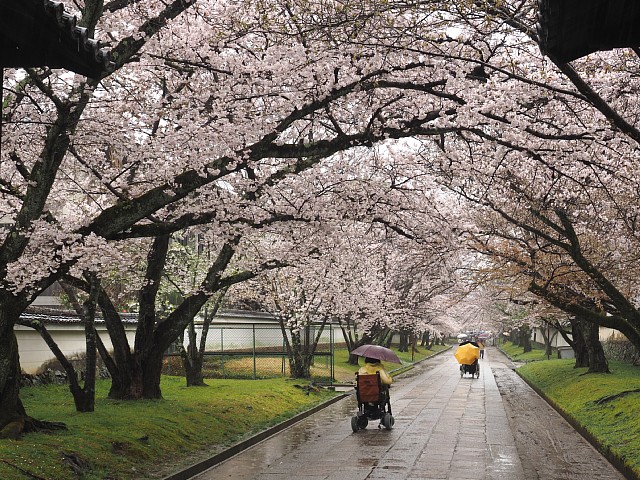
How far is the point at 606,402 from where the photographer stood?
1862 centimetres

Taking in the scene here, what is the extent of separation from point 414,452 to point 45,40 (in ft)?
33.1

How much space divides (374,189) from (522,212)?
4.82 meters

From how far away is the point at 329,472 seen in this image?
37.1ft

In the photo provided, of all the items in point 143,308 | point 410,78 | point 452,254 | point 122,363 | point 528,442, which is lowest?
point 528,442

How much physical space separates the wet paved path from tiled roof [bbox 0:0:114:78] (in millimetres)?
7356

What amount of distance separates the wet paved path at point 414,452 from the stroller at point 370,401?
240 mm

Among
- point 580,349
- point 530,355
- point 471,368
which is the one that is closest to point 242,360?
point 471,368

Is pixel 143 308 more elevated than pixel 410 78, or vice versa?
pixel 410 78

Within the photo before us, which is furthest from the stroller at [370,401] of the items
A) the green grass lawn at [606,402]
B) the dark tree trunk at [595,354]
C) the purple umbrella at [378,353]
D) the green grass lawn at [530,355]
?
the green grass lawn at [530,355]

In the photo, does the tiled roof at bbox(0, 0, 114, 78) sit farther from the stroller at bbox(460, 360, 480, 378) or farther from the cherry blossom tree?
the stroller at bbox(460, 360, 480, 378)

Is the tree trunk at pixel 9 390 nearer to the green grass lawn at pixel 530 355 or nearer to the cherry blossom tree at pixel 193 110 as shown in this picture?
the cherry blossom tree at pixel 193 110

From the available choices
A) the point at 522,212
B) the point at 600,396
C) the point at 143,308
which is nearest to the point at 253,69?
the point at 143,308

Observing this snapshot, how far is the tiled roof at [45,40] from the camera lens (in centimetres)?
508

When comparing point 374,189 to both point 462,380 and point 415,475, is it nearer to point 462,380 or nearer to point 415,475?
Answer: point 415,475
